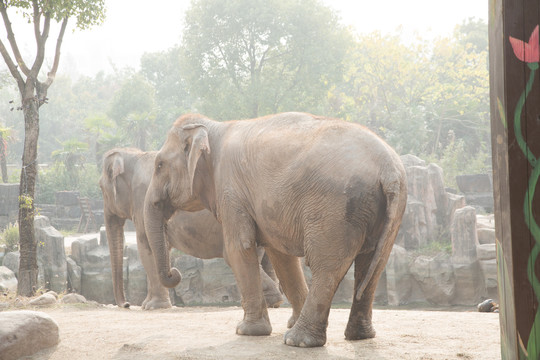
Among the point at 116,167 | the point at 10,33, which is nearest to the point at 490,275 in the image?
the point at 116,167

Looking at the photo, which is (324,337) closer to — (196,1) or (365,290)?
(365,290)

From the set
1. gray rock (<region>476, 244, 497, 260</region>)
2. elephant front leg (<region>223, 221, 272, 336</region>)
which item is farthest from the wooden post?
gray rock (<region>476, 244, 497, 260</region>)

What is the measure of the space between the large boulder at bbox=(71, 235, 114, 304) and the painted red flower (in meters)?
14.5

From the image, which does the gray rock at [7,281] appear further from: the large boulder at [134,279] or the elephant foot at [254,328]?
the elephant foot at [254,328]

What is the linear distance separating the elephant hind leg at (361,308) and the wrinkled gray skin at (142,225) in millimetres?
3143

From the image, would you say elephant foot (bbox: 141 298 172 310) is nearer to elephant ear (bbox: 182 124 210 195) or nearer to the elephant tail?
elephant ear (bbox: 182 124 210 195)

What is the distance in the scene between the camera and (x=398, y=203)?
4191 mm

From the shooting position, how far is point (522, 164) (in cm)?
217

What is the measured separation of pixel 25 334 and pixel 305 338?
1.90 m

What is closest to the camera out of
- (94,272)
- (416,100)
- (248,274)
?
(248,274)

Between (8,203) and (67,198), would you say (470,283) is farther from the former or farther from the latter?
(67,198)

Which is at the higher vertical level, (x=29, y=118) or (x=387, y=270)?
(x=29, y=118)

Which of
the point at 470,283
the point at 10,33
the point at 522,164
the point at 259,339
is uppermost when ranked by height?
the point at 10,33

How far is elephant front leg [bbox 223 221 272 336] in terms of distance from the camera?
486cm
